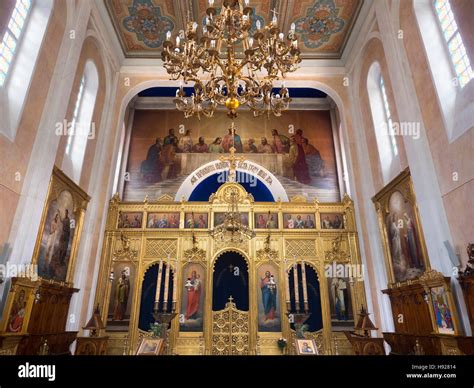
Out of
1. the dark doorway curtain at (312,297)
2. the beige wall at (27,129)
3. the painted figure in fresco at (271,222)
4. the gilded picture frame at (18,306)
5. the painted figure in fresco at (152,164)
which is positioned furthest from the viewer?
the painted figure in fresco at (152,164)

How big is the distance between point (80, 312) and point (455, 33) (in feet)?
38.0

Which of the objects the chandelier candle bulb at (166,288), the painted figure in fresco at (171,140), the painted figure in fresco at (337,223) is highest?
the painted figure in fresco at (171,140)

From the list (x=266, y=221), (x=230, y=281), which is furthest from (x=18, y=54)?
(x=230, y=281)

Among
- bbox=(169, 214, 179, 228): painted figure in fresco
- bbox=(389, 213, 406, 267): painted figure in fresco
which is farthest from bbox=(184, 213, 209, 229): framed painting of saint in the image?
bbox=(389, 213, 406, 267): painted figure in fresco

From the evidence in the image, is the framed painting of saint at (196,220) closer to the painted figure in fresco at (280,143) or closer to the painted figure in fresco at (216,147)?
the painted figure in fresco at (216,147)

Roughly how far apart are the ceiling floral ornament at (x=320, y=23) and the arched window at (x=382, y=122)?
7.13 ft

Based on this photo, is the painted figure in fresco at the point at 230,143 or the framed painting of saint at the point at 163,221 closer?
the framed painting of saint at the point at 163,221

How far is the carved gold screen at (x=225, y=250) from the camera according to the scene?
31.1ft

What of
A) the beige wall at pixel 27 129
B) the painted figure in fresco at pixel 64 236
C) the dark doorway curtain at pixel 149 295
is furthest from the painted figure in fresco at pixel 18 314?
the dark doorway curtain at pixel 149 295

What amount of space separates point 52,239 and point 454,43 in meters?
10.2
